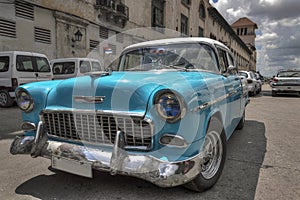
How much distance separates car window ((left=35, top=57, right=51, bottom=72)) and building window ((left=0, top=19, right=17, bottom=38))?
303cm

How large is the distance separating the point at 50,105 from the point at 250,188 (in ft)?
7.63

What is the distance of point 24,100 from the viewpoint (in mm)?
2773

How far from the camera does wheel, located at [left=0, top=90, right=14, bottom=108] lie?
802cm

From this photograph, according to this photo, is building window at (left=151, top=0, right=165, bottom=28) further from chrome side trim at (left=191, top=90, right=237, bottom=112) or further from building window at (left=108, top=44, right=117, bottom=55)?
chrome side trim at (left=191, top=90, right=237, bottom=112)

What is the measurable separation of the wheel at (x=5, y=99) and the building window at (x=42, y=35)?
15.0ft

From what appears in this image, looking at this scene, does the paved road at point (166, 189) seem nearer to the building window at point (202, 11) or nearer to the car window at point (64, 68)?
the car window at point (64, 68)

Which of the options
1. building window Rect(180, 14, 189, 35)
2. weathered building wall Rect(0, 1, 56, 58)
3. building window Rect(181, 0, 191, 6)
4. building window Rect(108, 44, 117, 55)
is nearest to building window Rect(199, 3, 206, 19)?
building window Rect(181, 0, 191, 6)

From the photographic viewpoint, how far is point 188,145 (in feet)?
6.82

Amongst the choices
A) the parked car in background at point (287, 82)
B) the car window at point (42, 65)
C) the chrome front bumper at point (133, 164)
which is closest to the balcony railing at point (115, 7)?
the car window at point (42, 65)

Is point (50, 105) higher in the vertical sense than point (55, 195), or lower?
higher

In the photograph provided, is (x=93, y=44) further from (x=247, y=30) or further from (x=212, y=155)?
(x=247, y=30)

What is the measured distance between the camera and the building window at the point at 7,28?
33.9 ft

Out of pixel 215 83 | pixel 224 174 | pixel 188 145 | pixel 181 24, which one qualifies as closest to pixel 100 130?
pixel 188 145

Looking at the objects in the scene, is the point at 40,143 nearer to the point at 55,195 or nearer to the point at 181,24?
the point at 55,195
